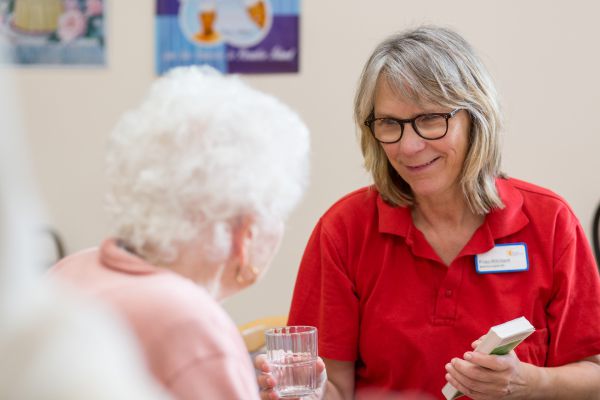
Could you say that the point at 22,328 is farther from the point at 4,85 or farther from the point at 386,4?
the point at 386,4

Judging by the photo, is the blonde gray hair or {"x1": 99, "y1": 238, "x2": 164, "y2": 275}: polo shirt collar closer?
{"x1": 99, "y1": 238, "x2": 164, "y2": 275}: polo shirt collar

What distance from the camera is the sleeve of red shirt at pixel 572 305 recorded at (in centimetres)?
189

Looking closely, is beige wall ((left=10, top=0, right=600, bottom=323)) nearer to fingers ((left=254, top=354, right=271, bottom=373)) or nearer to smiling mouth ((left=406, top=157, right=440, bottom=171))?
smiling mouth ((left=406, top=157, right=440, bottom=171))

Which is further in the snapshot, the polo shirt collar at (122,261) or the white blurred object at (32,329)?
the polo shirt collar at (122,261)

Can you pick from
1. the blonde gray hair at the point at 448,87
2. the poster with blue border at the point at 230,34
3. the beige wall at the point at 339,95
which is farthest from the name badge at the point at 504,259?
the poster with blue border at the point at 230,34

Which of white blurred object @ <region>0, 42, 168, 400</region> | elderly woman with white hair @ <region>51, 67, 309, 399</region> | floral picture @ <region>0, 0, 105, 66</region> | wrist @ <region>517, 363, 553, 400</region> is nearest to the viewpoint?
white blurred object @ <region>0, 42, 168, 400</region>

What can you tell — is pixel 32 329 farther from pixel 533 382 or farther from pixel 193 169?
pixel 533 382

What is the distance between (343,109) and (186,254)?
79.5 inches

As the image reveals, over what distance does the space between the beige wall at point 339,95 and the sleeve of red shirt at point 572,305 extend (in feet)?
3.76

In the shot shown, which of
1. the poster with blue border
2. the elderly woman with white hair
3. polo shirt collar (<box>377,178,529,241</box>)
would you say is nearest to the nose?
polo shirt collar (<box>377,178,529,241</box>)

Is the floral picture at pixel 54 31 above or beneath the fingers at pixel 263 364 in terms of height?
above

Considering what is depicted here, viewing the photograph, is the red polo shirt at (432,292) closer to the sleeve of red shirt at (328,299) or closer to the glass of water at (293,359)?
the sleeve of red shirt at (328,299)

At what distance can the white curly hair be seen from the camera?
3.65ft

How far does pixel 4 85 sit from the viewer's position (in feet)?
2.28
